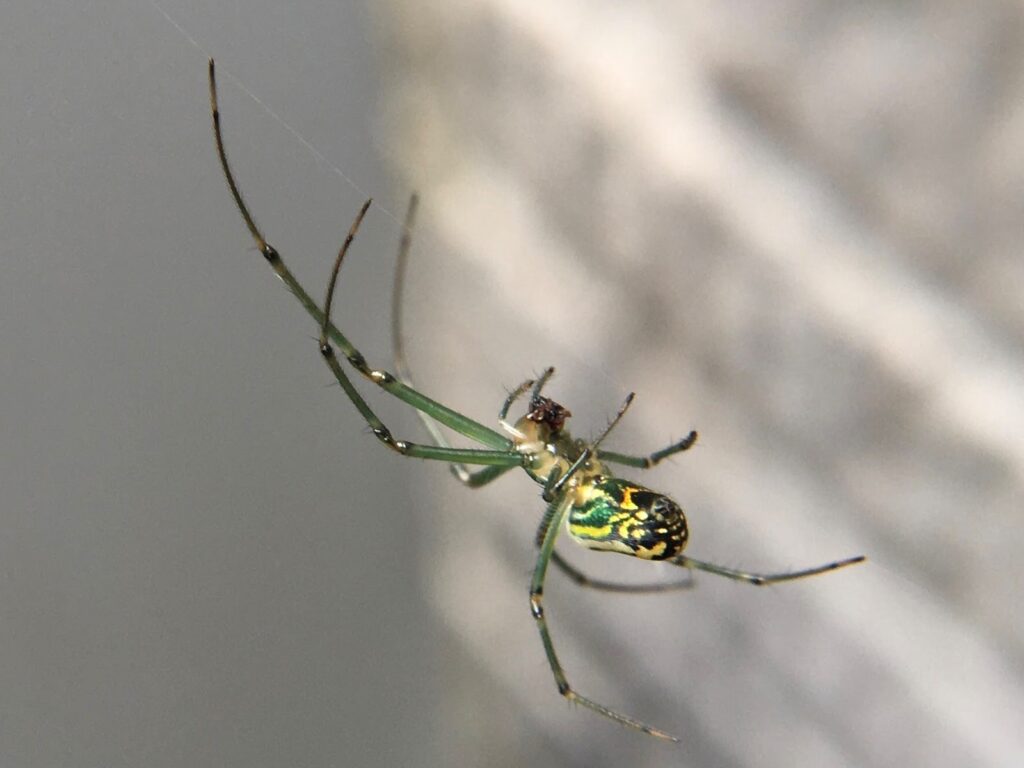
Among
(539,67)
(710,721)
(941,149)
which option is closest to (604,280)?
(539,67)

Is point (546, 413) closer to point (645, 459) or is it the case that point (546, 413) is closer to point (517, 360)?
point (645, 459)

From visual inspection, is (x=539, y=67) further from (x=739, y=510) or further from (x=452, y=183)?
(x=739, y=510)

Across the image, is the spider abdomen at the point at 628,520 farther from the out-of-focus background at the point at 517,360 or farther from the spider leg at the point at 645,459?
the out-of-focus background at the point at 517,360

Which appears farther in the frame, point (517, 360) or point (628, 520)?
point (517, 360)

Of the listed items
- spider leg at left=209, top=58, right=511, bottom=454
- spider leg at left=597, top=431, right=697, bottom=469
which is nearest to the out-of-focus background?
spider leg at left=209, top=58, right=511, bottom=454

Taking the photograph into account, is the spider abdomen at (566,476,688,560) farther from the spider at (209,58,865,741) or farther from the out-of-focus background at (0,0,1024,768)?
the out-of-focus background at (0,0,1024,768)

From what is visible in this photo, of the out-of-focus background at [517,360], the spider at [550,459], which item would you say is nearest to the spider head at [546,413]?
the spider at [550,459]

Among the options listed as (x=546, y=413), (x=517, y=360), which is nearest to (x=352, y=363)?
(x=546, y=413)
